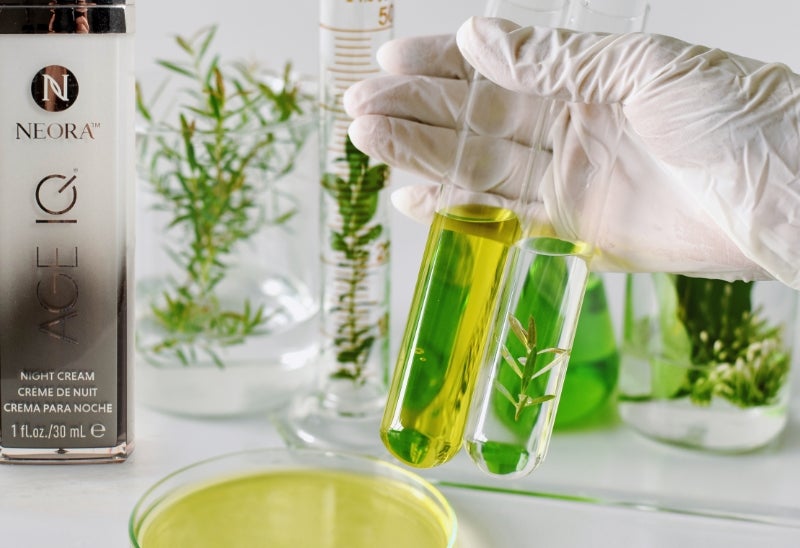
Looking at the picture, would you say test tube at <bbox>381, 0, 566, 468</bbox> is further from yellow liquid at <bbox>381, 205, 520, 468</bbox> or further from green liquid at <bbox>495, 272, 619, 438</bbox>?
green liquid at <bbox>495, 272, 619, 438</bbox>

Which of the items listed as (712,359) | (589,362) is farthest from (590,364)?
(712,359)

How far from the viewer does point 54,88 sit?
99cm

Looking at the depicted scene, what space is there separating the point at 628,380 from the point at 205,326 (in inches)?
17.9

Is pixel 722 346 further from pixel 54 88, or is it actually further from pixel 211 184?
pixel 54 88

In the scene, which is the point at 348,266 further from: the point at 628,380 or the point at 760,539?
the point at 760,539

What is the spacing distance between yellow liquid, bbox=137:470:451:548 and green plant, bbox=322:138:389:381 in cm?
16

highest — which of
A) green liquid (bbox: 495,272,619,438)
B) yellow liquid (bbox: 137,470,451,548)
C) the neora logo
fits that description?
the neora logo

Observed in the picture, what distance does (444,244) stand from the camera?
0.90 metres

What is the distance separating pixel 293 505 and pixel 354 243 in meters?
0.27

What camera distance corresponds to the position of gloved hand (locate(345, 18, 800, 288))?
0.92 metres

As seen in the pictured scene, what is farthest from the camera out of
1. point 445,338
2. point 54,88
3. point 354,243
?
point 354,243

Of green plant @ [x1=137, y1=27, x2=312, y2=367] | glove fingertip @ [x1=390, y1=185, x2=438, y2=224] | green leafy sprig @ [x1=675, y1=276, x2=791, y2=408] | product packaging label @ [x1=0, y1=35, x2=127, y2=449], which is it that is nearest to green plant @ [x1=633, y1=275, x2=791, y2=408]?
green leafy sprig @ [x1=675, y1=276, x2=791, y2=408]

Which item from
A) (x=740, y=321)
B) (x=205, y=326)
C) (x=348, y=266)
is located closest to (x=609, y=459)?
(x=740, y=321)

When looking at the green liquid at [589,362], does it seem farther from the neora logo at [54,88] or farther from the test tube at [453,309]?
the neora logo at [54,88]
